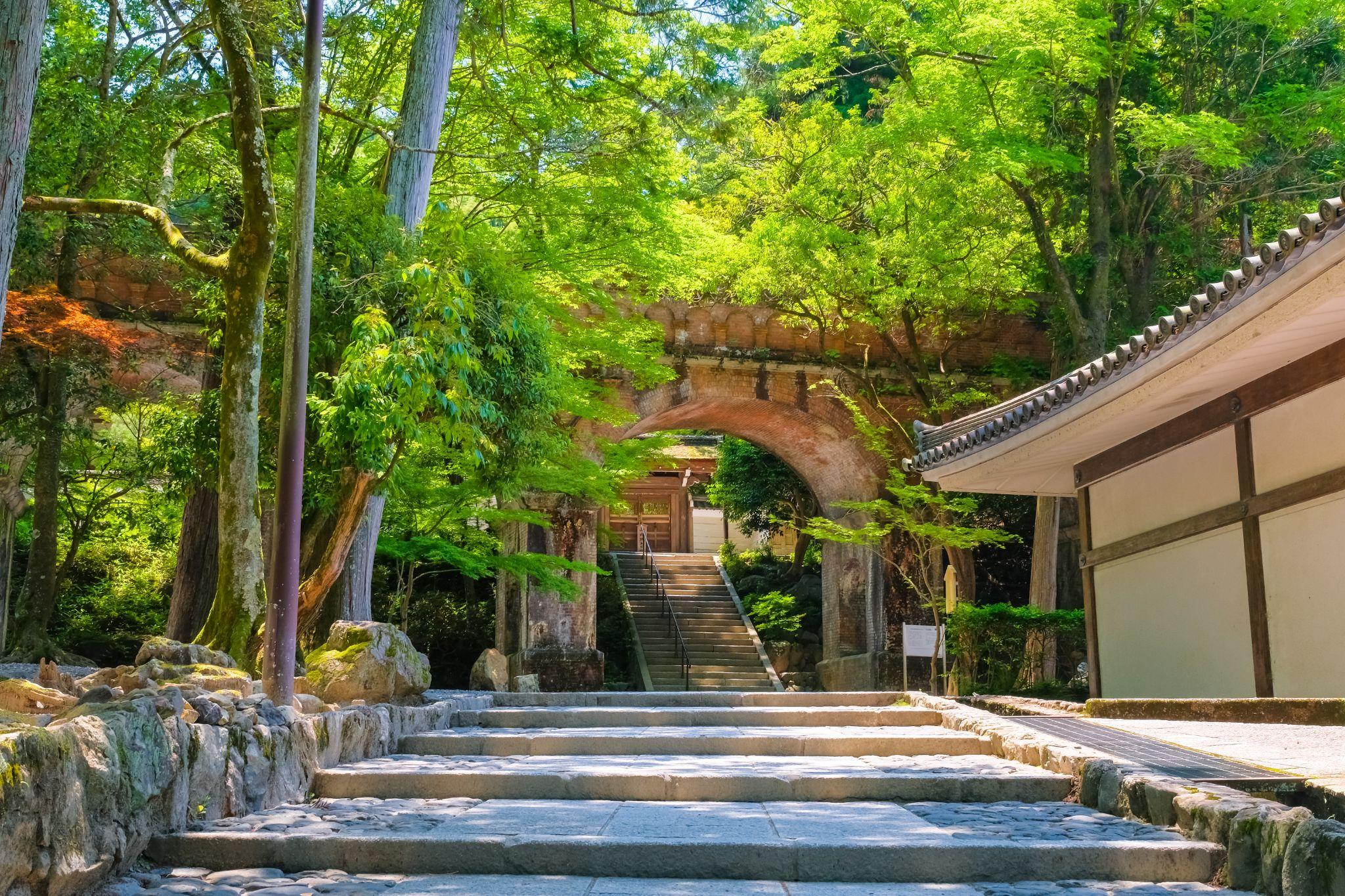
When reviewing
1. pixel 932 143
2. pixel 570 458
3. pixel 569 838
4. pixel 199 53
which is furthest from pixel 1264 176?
pixel 569 838

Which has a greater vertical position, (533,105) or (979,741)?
(533,105)

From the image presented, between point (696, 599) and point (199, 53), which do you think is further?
point (696, 599)

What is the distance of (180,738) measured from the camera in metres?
4.03

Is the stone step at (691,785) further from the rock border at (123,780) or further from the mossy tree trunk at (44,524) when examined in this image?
the mossy tree trunk at (44,524)

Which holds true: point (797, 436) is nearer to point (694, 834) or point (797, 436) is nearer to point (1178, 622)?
point (1178, 622)

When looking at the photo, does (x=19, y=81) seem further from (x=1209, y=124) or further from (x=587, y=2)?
(x=1209, y=124)

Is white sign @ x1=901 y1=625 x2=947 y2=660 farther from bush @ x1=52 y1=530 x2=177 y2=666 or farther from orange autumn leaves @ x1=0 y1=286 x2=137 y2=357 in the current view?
bush @ x1=52 y1=530 x2=177 y2=666

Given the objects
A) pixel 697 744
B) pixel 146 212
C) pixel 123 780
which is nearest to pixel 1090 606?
pixel 697 744

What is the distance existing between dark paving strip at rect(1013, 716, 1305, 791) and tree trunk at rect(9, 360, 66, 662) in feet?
34.5

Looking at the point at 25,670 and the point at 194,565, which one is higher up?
the point at 194,565

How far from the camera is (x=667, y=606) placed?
72.1 feet

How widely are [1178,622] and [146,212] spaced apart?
863 cm

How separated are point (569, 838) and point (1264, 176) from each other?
15375mm

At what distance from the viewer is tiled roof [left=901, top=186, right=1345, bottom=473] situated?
5.93m
